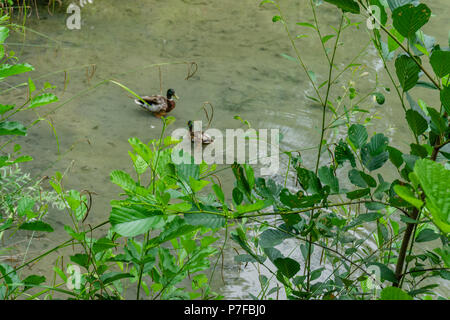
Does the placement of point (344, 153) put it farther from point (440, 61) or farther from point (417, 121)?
point (440, 61)

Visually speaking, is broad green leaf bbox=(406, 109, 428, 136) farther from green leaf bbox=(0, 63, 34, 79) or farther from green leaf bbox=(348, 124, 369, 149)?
green leaf bbox=(0, 63, 34, 79)

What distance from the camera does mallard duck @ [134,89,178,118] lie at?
4074mm

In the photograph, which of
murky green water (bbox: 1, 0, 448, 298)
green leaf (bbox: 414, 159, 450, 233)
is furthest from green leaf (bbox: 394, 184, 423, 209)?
murky green water (bbox: 1, 0, 448, 298)

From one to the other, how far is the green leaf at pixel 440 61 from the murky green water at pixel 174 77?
1.86 meters

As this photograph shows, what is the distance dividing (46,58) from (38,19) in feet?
3.02

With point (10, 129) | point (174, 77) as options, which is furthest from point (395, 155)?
point (174, 77)

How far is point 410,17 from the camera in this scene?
94cm

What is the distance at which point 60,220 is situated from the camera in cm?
303

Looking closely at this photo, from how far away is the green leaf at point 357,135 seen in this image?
4.13ft

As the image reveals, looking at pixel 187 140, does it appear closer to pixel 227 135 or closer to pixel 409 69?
pixel 227 135

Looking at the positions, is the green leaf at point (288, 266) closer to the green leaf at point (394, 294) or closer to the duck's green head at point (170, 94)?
the green leaf at point (394, 294)

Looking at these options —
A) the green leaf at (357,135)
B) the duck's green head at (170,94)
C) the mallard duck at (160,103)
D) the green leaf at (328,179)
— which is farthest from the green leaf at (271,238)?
the duck's green head at (170,94)

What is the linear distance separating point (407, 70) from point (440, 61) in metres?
0.09

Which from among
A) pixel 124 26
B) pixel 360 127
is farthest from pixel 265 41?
pixel 360 127
